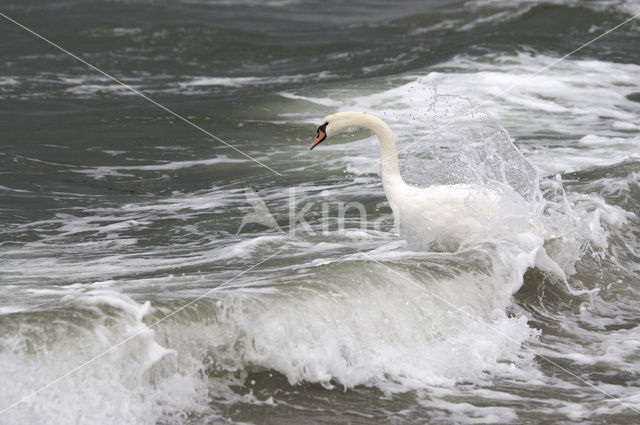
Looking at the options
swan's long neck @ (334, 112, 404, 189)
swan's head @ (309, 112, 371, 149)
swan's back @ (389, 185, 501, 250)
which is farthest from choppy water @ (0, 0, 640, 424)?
swan's head @ (309, 112, 371, 149)

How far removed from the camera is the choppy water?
5.54 m

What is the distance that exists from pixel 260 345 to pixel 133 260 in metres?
2.41

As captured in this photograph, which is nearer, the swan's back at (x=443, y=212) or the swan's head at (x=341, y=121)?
the swan's back at (x=443, y=212)

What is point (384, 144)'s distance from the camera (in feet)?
25.5

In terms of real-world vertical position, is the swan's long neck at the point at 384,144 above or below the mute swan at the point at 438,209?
above

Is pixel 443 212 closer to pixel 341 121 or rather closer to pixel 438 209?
pixel 438 209

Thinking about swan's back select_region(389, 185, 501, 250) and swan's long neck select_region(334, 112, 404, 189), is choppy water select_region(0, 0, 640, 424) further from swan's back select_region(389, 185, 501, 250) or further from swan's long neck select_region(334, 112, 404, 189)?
swan's long neck select_region(334, 112, 404, 189)

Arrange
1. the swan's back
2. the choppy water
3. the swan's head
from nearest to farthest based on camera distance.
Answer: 1. the choppy water
2. the swan's back
3. the swan's head

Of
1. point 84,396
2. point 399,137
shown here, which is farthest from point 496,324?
point 399,137

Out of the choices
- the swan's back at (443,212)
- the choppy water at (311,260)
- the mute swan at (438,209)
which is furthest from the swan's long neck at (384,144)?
the choppy water at (311,260)

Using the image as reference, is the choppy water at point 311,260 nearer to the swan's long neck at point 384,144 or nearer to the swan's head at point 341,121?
the swan's long neck at point 384,144

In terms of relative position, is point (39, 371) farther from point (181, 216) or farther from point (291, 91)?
point (291, 91)

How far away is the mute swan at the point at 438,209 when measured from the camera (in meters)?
7.29

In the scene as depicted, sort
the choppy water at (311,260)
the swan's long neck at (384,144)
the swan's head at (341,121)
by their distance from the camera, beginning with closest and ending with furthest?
the choppy water at (311,260)
the swan's long neck at (384,144)
the swan's head at (341,121)
